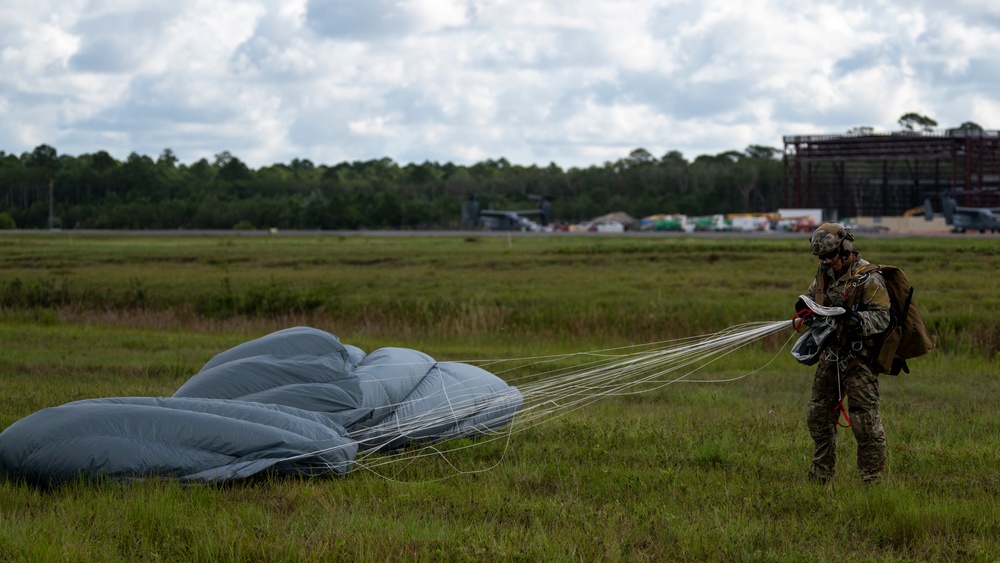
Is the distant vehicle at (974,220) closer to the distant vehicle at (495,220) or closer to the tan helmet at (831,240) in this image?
Answer: the distant vehicle at (495,220)

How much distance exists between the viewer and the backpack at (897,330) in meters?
5.77

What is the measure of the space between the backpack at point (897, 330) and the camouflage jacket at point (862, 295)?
5cm

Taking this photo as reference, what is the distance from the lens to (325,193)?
115 metres

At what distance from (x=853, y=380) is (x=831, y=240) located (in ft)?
2.87

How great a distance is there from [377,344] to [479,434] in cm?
702

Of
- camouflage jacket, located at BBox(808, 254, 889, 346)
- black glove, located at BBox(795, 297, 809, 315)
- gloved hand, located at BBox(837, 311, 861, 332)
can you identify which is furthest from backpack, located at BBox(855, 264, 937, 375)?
black glove, located at BBox(795, 297, 809, 315)

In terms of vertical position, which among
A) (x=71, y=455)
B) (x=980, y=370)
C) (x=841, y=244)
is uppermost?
(x=841, y=244)

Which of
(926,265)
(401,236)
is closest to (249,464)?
(926,265)

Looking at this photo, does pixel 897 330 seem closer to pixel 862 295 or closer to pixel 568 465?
pixel 862 295

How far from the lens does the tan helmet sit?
19.0 ft

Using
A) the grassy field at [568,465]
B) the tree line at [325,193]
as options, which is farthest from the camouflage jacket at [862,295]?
the tree line at [325,193]

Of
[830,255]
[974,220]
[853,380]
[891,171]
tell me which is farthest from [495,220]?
[853,380]

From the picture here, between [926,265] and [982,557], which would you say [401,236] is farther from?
[982,557]

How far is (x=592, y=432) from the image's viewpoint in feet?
24.5
